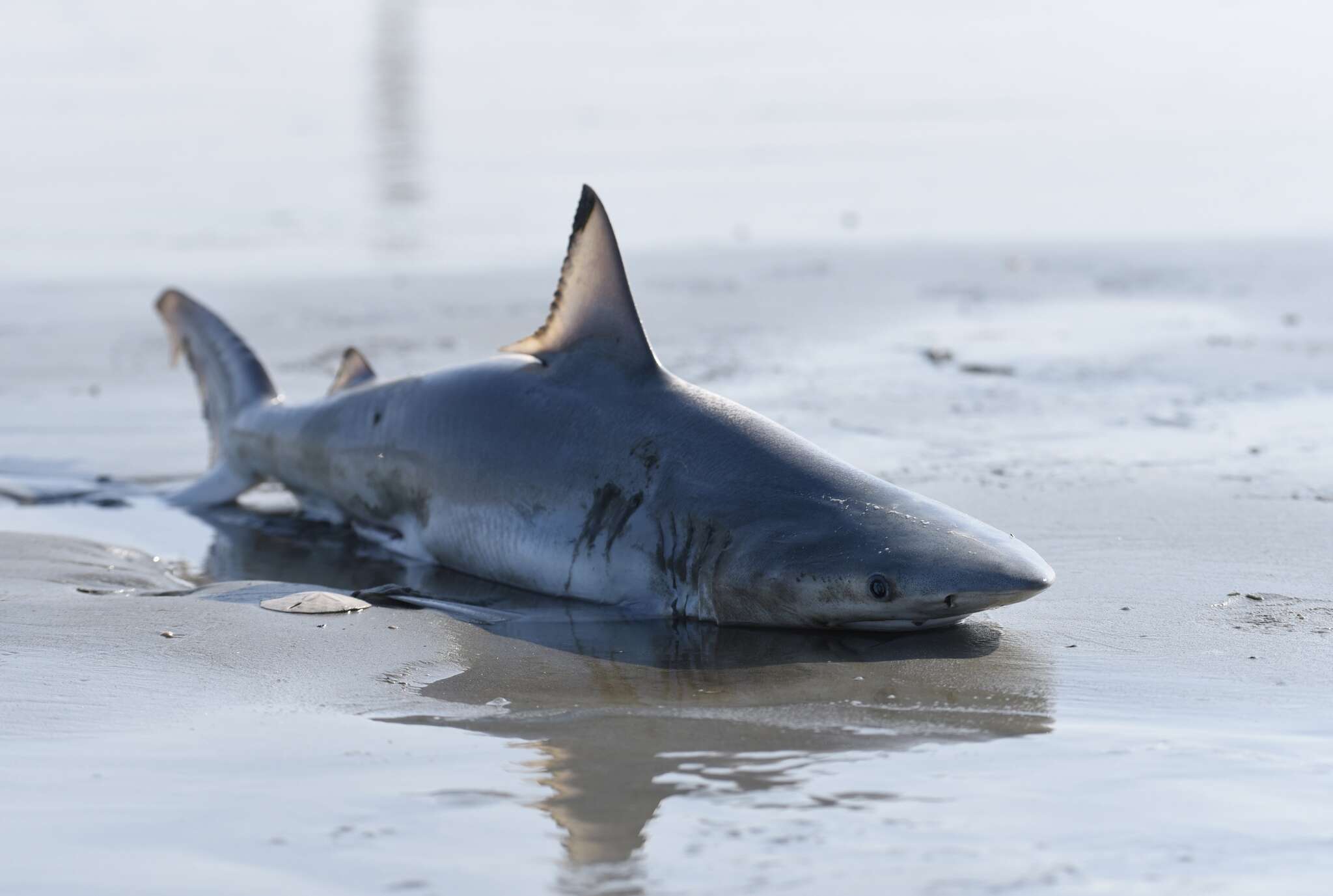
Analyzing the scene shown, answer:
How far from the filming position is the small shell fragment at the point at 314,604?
14.9 ft

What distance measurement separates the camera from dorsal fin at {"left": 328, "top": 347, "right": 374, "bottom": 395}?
20.4 ft

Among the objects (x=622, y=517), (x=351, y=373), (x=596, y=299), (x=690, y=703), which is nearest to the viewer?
(x=690, y=703)

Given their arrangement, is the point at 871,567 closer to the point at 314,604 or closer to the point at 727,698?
the point at 727,698

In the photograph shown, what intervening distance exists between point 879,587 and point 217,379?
12.0 ft

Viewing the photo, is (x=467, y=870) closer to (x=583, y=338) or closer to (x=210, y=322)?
(x=583, y=338)

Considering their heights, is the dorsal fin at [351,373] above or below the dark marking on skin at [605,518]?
above

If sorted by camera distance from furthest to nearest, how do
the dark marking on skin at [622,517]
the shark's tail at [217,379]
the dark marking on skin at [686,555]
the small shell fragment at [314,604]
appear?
the shark's tail at [217,379] → the dark marking on skin at [622,517] → the dark marking on skin at [686,555] → the small shell fragment at [314,604]

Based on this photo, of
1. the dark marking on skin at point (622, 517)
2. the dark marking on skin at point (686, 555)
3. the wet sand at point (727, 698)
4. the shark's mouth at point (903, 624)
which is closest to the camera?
the wet sand at point (727, 698)

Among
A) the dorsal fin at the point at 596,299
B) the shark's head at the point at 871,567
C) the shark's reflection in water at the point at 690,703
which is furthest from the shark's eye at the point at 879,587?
the dorsal fin at the point at 596,299

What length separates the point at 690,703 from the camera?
3.70m

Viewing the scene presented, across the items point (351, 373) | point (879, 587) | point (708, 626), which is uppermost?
point (351, 373)

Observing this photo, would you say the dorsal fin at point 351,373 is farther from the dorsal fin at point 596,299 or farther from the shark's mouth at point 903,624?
the shark's mouth at point 903,624

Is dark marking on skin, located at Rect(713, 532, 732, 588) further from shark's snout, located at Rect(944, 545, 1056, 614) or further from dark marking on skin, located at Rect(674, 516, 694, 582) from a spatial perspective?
shark's snout, located at Rect(944, 545, 1056, 614)

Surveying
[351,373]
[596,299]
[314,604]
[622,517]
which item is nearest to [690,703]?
[622,517]
